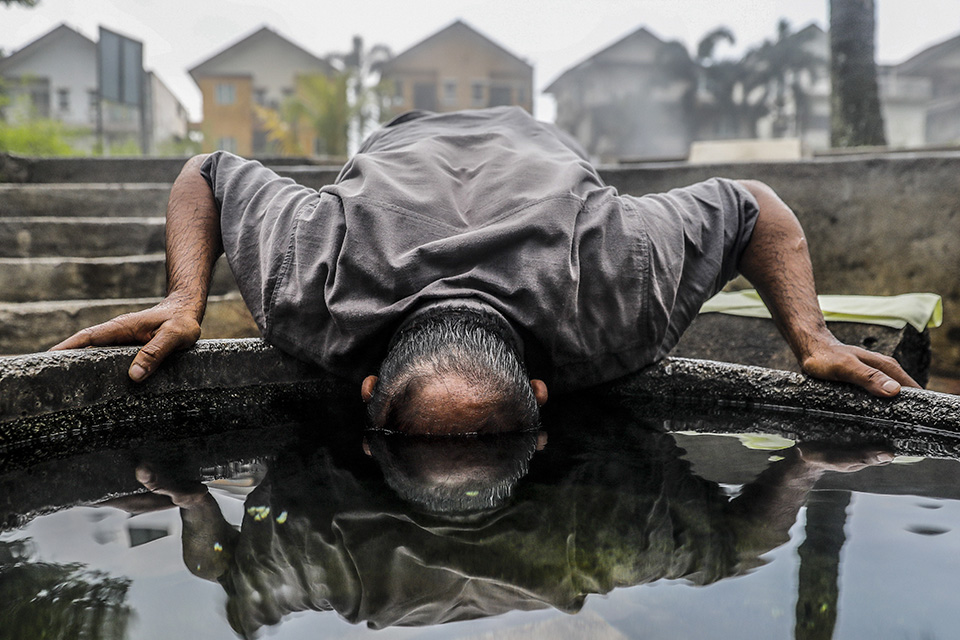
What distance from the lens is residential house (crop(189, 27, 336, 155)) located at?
3183cm

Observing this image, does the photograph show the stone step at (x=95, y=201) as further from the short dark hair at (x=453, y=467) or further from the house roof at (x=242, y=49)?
the house roof at (x=242, y=49)

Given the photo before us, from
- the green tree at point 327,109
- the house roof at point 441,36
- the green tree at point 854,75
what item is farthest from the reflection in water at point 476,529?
the house roof at point 441,36

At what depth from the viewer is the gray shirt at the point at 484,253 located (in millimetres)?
1495

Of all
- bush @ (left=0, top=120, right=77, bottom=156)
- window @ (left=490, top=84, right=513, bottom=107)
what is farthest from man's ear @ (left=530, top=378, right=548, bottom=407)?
window @ (left=490, top=84, right=513, bottom=107)

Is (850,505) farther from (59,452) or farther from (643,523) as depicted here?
(59,452)

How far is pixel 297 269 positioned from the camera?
5.23ft

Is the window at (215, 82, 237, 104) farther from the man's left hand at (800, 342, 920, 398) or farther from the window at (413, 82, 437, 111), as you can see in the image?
the man's left hand at (800, 342, 920, 398)

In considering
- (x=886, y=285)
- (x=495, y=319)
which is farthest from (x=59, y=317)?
(x=886, y=285)

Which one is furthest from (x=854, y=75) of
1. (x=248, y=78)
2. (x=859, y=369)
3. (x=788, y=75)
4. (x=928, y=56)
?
(x=928, y=56)

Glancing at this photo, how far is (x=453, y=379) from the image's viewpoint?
1.37 m

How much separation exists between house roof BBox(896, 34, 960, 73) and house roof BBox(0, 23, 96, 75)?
4463cm

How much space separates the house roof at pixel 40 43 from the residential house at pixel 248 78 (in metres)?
6.59

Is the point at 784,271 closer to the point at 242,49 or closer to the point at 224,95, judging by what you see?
the point at 224,95

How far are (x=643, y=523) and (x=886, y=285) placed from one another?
3.06 metres
